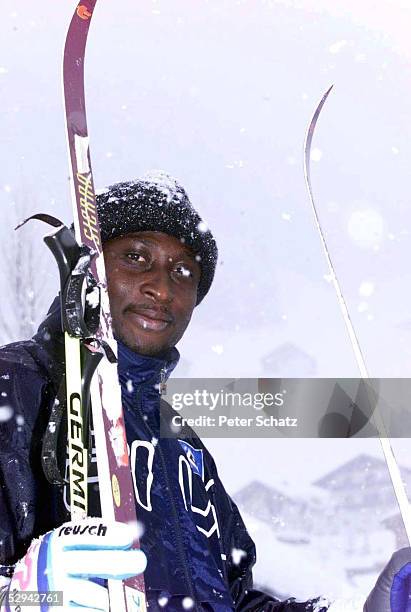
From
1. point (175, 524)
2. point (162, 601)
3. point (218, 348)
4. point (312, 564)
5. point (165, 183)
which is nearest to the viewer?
point (162, 601)

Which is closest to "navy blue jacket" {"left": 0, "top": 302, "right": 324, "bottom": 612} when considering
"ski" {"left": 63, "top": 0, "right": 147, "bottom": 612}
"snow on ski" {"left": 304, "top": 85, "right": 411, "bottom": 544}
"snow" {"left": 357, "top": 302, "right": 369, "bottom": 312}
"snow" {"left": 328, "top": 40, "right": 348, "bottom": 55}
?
"ski" {"left": 63, "top": 0, "right": 147, "bottom": 612}

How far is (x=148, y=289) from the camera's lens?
2162 mm

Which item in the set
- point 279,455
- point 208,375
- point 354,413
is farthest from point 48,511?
point 208,375

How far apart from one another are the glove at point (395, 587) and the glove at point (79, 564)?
77cm

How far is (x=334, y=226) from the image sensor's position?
12.7 metres

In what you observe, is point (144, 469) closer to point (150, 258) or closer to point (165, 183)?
point (150, 258)

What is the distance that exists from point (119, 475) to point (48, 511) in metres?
0.21

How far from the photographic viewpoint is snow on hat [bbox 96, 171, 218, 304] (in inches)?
86.0

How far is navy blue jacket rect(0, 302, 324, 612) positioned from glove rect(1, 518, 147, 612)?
150mm

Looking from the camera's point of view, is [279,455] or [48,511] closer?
[48,511]

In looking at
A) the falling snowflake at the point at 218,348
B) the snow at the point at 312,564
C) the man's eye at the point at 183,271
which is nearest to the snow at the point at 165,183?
the man's eye at the point at 183,271

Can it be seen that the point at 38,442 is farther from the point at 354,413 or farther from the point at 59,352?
the point at 354,413

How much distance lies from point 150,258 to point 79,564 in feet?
3.41

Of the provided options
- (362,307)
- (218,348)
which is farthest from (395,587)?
(362,307)
